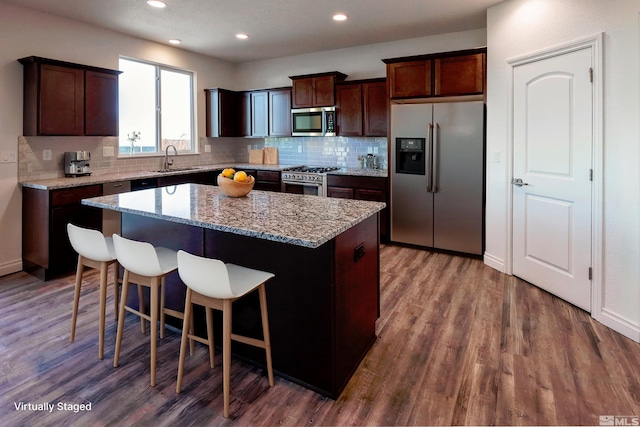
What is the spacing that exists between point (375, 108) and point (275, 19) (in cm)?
170

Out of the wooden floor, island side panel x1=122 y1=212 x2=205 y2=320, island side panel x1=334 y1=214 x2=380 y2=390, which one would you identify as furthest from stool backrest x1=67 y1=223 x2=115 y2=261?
island side panel x1=334 y1=214 x2=380 y2=390

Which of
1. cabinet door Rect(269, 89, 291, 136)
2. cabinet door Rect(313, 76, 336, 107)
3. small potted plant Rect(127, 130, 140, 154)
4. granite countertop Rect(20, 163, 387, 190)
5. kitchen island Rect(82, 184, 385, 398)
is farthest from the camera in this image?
cabinet door Rect(269, 89, 291, 136)

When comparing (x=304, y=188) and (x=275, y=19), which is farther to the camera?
(x=304, y=188)

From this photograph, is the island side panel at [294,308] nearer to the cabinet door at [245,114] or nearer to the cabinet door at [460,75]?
the cabinet door at [460,75]

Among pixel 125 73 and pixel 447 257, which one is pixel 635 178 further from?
pixel 125 73

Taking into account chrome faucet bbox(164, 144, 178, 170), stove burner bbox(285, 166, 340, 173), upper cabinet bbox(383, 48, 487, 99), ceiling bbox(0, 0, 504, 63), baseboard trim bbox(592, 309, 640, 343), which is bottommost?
baseboard trim bbox(592, 309, 640, 343)

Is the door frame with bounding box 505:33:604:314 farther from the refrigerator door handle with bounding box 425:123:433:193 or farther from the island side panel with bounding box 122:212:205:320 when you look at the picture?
the island side panel with bounding box 122:212:205:320

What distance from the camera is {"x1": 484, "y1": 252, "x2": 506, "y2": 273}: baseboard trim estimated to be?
13.1 feet

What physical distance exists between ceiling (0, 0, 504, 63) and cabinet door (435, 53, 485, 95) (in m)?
0.48

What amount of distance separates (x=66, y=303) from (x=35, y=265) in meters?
1.05

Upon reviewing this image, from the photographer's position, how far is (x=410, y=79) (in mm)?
4719

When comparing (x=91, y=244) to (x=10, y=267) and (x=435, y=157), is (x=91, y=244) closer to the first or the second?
(x=10, y=267)

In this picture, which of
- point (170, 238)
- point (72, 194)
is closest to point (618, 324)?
point (170, 238)

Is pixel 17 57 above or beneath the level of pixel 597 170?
above
